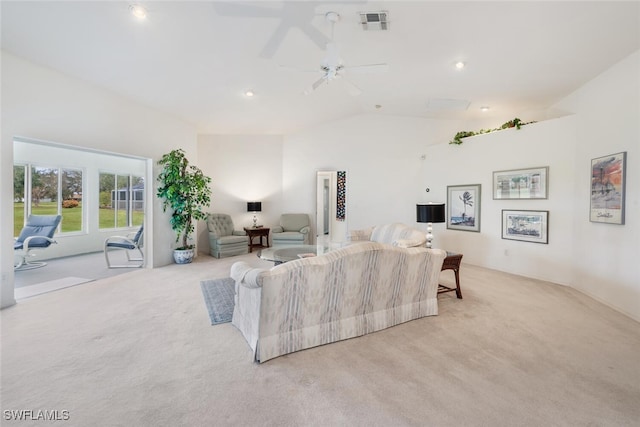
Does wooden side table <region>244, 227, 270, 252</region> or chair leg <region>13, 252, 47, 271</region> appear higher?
wooden side table <region>244, 227, 270, 252</region>

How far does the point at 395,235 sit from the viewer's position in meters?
4.47

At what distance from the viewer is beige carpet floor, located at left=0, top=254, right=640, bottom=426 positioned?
69.3 inches

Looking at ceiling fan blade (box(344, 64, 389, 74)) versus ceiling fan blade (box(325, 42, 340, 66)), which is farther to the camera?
ceiling fan blade (box(344, 64, 389, 74))

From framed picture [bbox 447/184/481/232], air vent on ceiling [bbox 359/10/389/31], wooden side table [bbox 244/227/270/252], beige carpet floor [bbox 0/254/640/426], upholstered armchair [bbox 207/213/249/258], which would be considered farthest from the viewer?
wooden side table [bbox 244/227/270/252]

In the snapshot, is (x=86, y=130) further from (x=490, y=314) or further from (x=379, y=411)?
(x=490, y=314)

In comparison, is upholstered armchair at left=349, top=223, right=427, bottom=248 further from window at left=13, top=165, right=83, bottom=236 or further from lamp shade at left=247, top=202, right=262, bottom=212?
window at left=13, top=165, right=83, bottom=236

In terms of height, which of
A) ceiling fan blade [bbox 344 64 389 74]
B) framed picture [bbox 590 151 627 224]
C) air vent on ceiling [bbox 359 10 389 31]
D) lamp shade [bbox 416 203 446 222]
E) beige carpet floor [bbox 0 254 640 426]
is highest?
air vent on ceiling [bbox 359 10 389 31]

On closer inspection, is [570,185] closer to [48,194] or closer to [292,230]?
[292,230]

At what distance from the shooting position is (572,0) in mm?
2654

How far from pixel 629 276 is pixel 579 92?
282 centimetres

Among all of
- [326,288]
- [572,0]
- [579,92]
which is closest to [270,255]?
[326,288]

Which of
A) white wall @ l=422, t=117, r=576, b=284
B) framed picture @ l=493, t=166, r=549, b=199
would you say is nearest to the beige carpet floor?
white wall @ l=422, t=117, r=576, b=284

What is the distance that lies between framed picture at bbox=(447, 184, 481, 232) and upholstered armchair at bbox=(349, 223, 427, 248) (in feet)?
6.65

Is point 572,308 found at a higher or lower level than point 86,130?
lower
